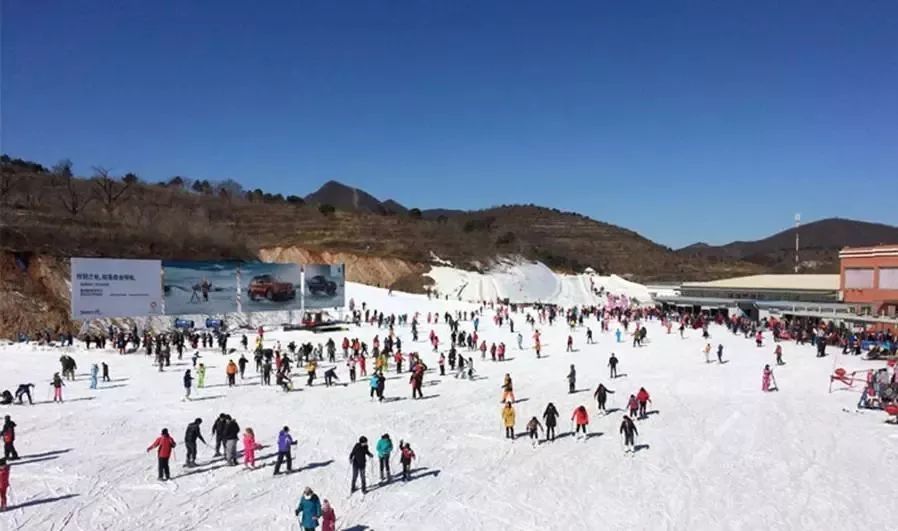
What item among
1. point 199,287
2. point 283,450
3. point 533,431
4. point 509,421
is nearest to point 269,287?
point 199,287

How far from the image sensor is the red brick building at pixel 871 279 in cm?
4088

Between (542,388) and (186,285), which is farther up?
(186,285)

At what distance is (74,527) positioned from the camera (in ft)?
34.9

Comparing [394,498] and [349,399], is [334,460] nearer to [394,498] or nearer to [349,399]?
[394,498]

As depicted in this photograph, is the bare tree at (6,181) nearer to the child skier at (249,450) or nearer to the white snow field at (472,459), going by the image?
the white snow field at (472,459)

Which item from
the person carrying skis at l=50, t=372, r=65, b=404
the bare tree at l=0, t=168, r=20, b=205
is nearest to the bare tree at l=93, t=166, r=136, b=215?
the bare tree at l=0, t=168, r=20, b=205

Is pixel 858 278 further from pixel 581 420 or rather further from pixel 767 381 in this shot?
pixel 581 420

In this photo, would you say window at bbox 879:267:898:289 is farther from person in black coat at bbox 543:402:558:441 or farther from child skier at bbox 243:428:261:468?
child skier at bbox 243:428:261:468

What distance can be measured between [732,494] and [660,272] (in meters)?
107

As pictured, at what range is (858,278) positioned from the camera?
44.0 meters

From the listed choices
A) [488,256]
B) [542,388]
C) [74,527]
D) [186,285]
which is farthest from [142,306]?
[488,256]

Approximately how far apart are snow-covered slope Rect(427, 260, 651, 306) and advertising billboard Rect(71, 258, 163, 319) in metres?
31.4

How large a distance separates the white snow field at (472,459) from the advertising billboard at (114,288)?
7.39 meters

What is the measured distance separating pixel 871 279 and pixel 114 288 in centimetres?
4499
